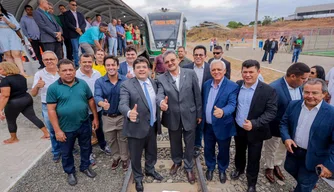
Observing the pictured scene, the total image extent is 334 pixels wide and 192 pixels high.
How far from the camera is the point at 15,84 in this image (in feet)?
11.8

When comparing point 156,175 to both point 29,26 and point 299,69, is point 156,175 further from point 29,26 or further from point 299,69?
point 29,26

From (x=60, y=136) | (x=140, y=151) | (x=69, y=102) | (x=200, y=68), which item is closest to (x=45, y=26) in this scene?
(x=69, y=102)

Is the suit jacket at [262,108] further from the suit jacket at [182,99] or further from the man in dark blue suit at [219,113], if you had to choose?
the suit jacket at [182,99]

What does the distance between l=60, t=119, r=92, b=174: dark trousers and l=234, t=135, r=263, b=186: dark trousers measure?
2407mm

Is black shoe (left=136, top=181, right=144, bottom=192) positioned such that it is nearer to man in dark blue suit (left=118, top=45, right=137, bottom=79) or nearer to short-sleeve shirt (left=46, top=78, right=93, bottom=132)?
short-sleeve shirt (left=46, top=78, right=93, bottom=132)

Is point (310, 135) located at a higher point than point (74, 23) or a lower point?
lower

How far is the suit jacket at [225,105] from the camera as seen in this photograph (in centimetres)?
264

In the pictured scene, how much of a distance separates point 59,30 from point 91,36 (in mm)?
893

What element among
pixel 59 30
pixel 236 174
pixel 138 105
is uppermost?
pixel 59 30

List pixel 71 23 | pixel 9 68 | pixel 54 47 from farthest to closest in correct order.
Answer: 1. pixel 71 23
2. pixel 54 47
3. pixel 9 68

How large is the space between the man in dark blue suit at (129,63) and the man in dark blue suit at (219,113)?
161 cm

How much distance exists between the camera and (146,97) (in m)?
2.66

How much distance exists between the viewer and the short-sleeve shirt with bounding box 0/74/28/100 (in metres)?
3.47

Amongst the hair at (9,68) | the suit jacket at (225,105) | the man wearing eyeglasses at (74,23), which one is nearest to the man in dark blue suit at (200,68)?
the suit jacket at (225,105)
